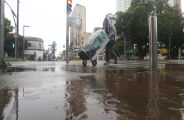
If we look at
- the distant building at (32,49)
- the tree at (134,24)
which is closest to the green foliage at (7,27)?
the distant building at (32,49)

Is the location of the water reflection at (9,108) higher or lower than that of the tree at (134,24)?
lower

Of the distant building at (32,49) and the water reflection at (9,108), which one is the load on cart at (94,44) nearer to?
the water reflection at (9,108)

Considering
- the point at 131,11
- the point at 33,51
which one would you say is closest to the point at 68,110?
the point at 131,11

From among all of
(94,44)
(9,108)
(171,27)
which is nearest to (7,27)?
(171,27)

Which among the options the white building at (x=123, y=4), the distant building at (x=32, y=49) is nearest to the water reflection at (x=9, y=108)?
the distant building at (x=32, y=49)

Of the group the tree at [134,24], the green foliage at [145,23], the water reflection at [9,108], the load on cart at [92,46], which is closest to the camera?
the water reflection at [9,108]

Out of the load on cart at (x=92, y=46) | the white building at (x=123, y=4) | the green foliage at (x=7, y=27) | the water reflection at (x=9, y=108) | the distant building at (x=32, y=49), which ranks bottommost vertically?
the water reflection at (x=9, y=108)

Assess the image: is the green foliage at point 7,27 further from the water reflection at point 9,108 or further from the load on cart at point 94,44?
the water reflection at point 9,108

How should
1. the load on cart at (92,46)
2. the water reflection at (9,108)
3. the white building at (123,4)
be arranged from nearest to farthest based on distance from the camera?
the water reflection at (9,108), the load on cart at (92,46), the white building at (123,4)

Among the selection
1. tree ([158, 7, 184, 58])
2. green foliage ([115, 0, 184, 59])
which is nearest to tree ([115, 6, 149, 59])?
green foliage ([115, 0, 184, 59])

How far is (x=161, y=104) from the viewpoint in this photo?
67.9 inches

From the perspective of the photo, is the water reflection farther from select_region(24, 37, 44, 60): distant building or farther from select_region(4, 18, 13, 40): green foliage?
select_region(24, 37, 44, 60): distant building

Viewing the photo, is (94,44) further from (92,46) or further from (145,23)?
(145,23)

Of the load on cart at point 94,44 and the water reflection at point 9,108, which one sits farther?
the load on cart at point 94,44
